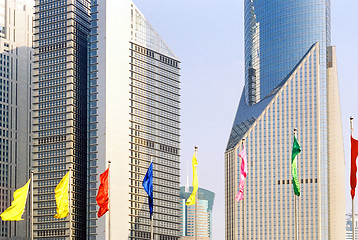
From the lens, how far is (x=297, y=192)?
103562 mm

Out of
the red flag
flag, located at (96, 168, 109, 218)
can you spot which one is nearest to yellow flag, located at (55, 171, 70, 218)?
flag, located at (96, 168, 109, 218)

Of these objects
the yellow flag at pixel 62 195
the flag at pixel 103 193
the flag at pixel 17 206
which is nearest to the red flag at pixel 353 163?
the flag at pixel 103 193

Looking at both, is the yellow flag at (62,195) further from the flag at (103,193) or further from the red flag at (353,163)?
the red flag at (353,163)

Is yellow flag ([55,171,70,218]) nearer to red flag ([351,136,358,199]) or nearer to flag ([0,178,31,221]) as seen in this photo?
flag ([0,178,31,221])

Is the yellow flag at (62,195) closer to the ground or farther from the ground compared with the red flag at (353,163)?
closer to the ground

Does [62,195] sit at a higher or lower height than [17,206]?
higher

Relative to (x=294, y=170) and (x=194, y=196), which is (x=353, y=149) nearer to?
(x=294, y=170)

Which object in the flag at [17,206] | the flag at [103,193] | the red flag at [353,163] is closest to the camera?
the red flag at [353,163]

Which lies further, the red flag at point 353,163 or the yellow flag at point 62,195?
the yellow flag at point 62,195

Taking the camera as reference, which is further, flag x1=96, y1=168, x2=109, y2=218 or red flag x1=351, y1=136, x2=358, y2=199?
flag x1=96, y1=168, x2=109, y2=218

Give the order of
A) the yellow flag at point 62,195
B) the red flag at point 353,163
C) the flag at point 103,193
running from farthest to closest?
the flag at point 103,193 → the yellow flag at point 62,195 → the red flag at point 353,163

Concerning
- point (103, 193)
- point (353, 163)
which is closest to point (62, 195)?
point (103, 193)

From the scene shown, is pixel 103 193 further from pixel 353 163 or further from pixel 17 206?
pixel 353 163

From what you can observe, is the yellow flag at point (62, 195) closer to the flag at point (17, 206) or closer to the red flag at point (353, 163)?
the flag at point (17, 206)
